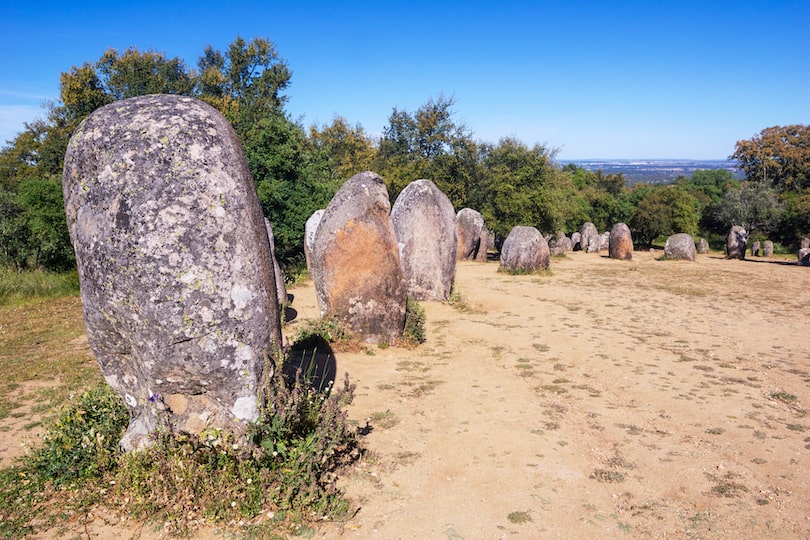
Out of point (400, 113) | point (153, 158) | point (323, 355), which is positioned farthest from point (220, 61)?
point (153, 158)

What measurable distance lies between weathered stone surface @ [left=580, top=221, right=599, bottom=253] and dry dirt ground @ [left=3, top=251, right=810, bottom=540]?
21.3 meters

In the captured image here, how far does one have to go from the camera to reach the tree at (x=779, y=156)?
45625 millimetres

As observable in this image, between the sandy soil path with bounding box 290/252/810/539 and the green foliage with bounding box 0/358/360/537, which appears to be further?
the sandy soil path with bounding box 290/252/810/539

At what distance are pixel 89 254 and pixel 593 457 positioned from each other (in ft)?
15.6

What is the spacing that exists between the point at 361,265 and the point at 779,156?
53.6 metres

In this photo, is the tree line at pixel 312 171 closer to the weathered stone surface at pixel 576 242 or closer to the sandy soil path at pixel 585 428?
the weathered stone surface at pixel 576 242

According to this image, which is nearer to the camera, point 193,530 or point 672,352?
point 193,530

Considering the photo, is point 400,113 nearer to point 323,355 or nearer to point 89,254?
point 323,355

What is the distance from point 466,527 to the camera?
3.89m

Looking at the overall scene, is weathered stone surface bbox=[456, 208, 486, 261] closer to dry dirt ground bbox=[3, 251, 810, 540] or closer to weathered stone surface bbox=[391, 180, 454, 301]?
weathered stone surface bbox=[391, 180, 454, 301]

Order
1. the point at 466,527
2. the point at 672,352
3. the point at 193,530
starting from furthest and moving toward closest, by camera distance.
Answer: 1. the point at 672,352
2. the point at 466,527
3. the point at 193,530

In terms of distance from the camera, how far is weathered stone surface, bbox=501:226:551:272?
18547 mm

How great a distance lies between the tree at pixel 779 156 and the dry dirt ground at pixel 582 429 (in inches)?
1716

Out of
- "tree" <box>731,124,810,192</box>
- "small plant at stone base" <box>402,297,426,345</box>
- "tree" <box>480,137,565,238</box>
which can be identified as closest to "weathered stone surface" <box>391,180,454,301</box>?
"small plant at stone base" <box>402,297,426,345</box>
